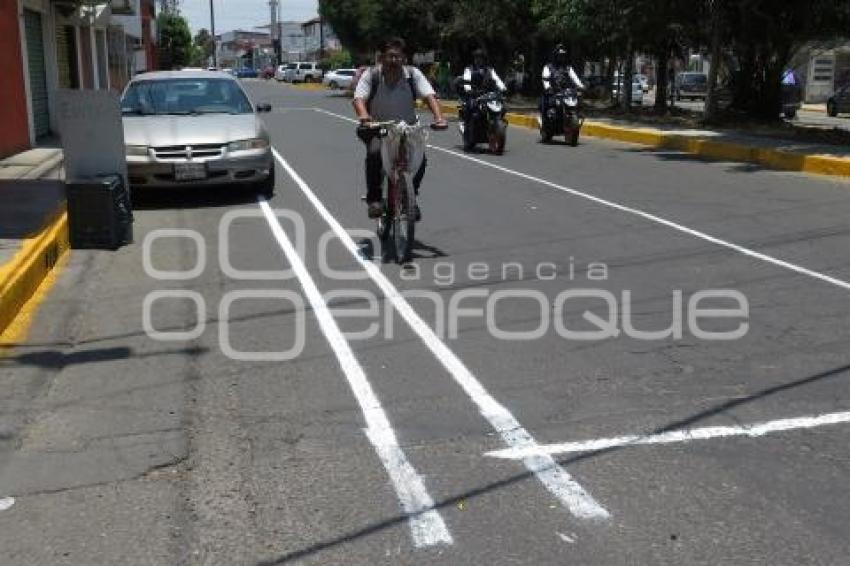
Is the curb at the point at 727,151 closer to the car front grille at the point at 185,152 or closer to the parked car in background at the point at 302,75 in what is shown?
the car front grille at the point at 185,152

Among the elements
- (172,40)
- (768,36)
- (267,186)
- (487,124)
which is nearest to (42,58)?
(487,124)

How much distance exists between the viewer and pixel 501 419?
491cm

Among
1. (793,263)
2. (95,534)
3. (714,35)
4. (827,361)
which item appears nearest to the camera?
(95,534)

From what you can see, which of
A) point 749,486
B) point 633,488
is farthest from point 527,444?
point 749,486

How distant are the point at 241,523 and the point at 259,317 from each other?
3.14 m

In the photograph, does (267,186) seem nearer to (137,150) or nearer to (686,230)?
(137,150)

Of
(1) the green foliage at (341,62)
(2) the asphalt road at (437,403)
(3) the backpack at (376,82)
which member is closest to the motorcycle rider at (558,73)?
(2) the asphalt road at (437,403)

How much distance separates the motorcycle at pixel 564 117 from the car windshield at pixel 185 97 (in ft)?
27.0

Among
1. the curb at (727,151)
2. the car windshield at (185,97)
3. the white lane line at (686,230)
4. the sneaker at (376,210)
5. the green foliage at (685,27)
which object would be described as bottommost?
the white lane line at (686,230)

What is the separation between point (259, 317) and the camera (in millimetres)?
6875

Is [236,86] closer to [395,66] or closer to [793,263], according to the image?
[395,66]

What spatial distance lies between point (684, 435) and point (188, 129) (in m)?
8.58

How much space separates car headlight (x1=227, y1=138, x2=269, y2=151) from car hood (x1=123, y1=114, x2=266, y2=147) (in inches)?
2.0

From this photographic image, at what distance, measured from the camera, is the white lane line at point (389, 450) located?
150 inches
